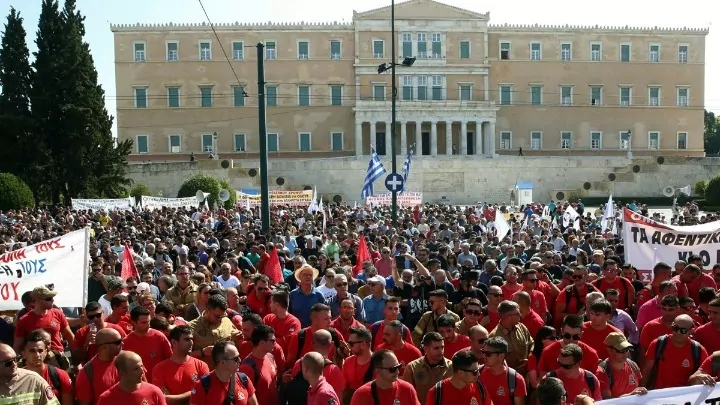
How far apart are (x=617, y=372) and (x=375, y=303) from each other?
298 centimetres

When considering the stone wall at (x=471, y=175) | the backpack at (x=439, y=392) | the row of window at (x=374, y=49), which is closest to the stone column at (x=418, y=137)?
the row of window at (x=374, y=49)

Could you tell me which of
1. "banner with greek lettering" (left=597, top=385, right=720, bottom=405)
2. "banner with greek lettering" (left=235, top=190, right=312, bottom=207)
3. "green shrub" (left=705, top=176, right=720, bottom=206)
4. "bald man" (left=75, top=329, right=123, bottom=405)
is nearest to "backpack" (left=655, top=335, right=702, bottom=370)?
"banner with greek lettering" (left=597, top=385, right=720, bottom=405)

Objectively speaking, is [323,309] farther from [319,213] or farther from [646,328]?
[319,213]

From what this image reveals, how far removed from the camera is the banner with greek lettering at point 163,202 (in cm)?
2713

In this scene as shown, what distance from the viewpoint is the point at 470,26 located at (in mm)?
56406

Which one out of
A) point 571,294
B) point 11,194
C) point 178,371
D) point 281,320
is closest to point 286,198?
point 11,194

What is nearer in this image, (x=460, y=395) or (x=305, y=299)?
(x=460, y=395)

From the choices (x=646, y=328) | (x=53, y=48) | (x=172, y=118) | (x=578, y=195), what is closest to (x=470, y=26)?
(x=578, y=195)

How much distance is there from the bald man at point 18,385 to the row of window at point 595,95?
179 feet

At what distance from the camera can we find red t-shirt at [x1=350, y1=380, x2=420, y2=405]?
489cm

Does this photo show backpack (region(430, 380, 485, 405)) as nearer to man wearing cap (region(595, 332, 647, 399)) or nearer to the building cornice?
man wearing cap (region(595, 332, 647, 399))

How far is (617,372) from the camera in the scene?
5621mm

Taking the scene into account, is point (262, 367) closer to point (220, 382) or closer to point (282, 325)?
point (220, 382)

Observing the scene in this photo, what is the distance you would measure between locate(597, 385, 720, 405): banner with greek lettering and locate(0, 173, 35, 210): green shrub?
2790 centimetres
